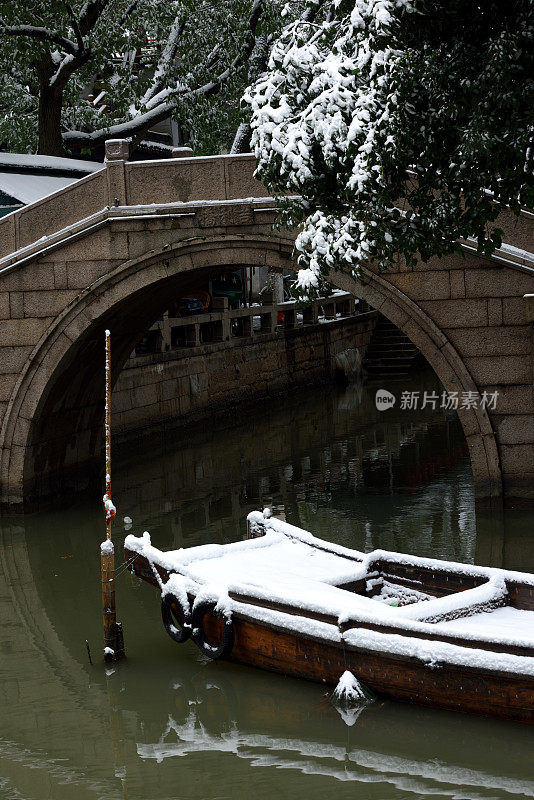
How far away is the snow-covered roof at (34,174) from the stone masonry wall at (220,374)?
3540mm

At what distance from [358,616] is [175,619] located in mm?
2192

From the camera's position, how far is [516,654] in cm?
740

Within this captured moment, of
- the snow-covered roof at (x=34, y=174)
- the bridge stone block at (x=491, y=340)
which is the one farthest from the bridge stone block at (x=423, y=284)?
the snow-covered roof at (x=34, y=174)

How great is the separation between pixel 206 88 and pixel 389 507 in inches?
375

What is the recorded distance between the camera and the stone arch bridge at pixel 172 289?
43.4 ft

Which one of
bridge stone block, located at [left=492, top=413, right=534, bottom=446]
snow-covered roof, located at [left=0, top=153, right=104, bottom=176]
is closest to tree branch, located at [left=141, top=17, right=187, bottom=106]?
snow-covered roof, located at [left=0, top=153, right=104, bottom=176]

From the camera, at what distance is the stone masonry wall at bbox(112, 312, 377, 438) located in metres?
20.5

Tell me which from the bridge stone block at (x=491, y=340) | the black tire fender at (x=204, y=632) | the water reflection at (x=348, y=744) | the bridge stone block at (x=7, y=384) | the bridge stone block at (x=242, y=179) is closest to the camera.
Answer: the water reflection at (x=348, y=744)

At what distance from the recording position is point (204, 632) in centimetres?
913

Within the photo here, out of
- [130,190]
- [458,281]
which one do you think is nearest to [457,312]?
[458,281]

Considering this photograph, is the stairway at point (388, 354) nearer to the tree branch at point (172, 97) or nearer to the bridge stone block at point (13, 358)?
the tree branch at point (172, 97)

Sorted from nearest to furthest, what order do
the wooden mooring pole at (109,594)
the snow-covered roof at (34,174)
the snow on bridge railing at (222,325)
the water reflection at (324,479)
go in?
the wooden mooring pole at (109,594)
the water reflection at (324,479)
the snow-covered roof at (34,174)
the snow on bridge railing at (222,325)

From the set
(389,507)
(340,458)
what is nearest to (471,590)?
(389,507)

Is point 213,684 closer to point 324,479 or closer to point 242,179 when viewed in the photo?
point 242,179
